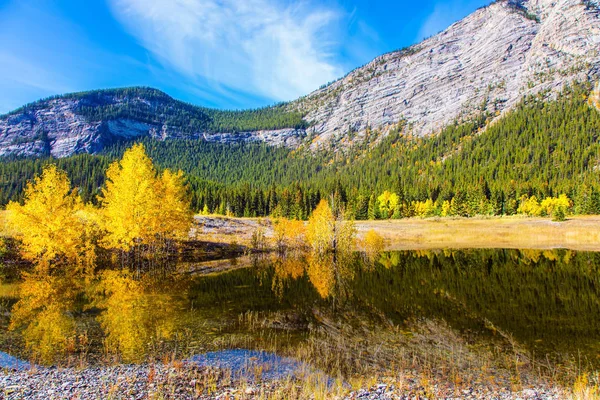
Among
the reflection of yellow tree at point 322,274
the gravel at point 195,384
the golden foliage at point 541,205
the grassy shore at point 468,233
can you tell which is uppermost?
the golden foliage at point 541,205

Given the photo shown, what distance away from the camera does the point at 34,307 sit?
21.3 metres

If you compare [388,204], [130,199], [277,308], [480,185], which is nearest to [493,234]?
[388,204]

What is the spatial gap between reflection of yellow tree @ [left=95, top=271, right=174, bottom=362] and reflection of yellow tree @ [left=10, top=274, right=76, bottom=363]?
169cm

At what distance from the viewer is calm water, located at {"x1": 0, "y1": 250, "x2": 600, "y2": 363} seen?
15.6 meters

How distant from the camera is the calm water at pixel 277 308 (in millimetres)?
15594

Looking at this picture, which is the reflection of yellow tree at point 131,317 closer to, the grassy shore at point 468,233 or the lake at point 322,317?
the lake at point 322,317

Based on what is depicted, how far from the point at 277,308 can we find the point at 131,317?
27.9 feet

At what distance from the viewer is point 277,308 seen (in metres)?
22.6

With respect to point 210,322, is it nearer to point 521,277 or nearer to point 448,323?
point 448,323

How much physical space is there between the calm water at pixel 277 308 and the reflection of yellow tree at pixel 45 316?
2.5 inches

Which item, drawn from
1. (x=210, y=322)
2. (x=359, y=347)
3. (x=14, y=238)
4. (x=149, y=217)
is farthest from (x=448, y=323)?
(x=14, y=238)

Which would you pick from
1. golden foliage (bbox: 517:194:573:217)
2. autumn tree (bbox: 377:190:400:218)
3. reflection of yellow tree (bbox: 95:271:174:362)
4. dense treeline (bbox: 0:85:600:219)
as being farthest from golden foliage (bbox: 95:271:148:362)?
golden foliage (bbox: 517:194:573:217)

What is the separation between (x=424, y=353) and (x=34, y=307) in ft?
73.1

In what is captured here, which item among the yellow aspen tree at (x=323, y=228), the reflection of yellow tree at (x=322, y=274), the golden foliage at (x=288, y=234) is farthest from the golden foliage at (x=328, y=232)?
the golden foliage at (x=288, y=234)
